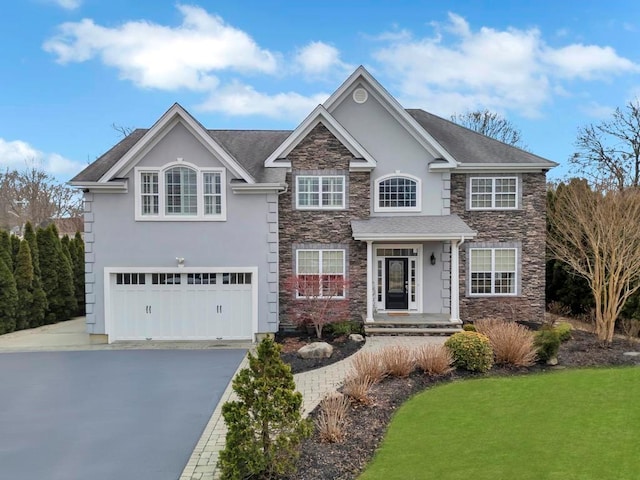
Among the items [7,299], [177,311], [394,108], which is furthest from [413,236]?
[7,299]

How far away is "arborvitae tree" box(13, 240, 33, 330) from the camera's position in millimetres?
18011

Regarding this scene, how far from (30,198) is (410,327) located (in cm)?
3693

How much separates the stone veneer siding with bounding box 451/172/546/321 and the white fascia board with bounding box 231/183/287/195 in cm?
713

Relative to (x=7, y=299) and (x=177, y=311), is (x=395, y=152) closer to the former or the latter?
(x=177, y=311)

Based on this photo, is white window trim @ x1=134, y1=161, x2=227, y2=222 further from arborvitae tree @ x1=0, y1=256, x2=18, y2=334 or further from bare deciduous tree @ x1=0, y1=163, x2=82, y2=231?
bare deciduous tree @ x1=0, y1=163, x2=82, y2=231

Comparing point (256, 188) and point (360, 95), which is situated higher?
point (360, 95)

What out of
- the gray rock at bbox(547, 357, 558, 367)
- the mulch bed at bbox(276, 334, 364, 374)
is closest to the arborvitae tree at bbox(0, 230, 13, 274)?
the mulch bed at bbox(276, 334, 364, 374)

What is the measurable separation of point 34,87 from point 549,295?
28.5 meters

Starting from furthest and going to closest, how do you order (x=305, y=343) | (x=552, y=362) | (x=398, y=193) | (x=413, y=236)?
(x=398, y=193) → (x=413, y=236) → (x=305, y=343) → (x=552, y=362)

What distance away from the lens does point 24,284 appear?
59.6 ft

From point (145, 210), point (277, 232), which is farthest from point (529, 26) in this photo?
point (145, 210)

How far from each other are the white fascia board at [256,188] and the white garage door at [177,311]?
120 inches

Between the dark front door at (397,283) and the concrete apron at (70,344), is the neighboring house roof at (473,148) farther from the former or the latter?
the concrete apron at (70,344)

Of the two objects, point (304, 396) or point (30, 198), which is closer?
point (304, 396)
